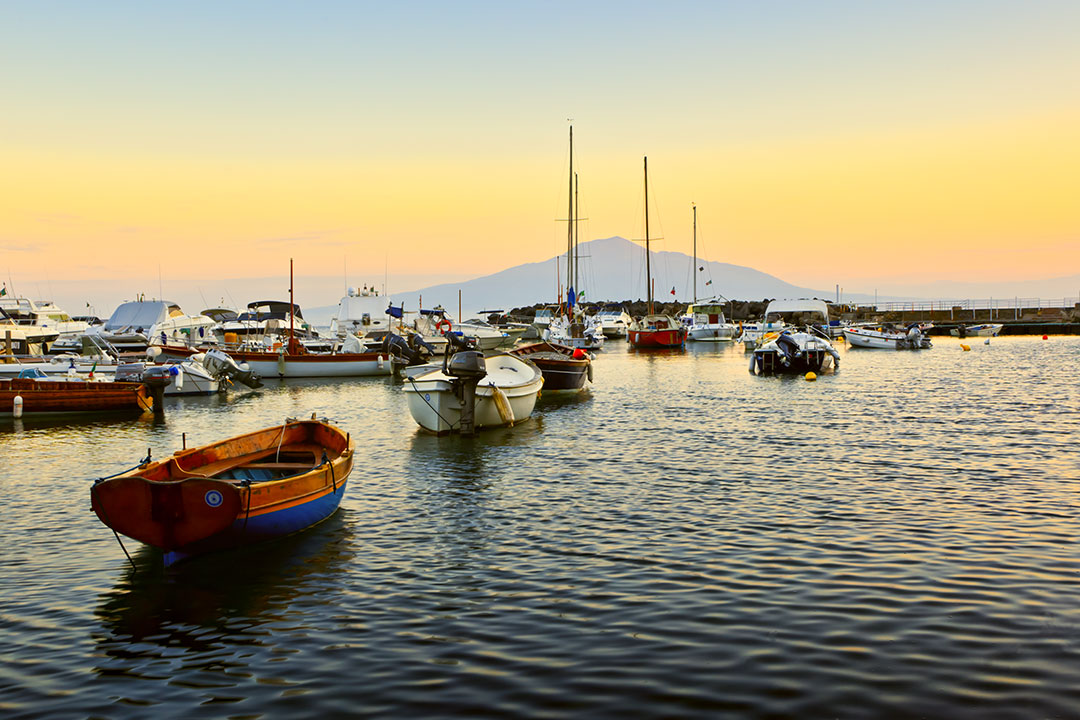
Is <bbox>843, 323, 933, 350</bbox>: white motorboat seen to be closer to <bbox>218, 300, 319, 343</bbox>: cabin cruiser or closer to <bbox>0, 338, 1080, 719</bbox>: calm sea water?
<bbox>218, 300, 319, 343</bbox>: cabin cruiser

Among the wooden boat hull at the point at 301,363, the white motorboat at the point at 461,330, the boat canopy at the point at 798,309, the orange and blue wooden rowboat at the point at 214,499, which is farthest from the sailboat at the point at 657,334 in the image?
the orange and blue wooden rowboat at the point at 214,499

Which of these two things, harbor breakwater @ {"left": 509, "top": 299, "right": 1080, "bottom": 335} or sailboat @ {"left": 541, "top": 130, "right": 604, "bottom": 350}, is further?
harbor breakwater @ {"left": 509, "top": 299, "right": 1080, "bottom": 335}

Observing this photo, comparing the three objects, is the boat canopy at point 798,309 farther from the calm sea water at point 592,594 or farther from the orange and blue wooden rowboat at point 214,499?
the orange and blue wooden rowboat at point 214,499

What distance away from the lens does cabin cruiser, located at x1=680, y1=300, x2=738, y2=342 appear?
287 ft

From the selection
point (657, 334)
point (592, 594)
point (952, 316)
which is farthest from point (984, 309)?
point (592, 594)

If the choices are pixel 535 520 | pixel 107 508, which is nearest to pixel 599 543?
pixel 535 520

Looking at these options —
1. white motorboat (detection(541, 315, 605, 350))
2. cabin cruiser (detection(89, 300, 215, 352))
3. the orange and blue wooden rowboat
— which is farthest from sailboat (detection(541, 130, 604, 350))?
the orange and blue wooden rowboat

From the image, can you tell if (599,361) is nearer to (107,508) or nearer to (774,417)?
(774,417)

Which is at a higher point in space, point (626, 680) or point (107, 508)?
point (107, 508)

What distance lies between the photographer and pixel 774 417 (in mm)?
28531

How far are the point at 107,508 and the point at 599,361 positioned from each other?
183 ft

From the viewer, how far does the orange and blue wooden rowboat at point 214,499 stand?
429 inches

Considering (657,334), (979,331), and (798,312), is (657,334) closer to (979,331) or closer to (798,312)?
(798,312)

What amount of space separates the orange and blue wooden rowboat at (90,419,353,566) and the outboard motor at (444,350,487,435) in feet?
29.2
